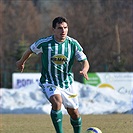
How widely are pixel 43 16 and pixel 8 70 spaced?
30.1 metres

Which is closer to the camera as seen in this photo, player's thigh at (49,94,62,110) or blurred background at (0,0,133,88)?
player's thigh at (49,94,62,110)

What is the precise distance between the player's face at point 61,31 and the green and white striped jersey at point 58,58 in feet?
0.34

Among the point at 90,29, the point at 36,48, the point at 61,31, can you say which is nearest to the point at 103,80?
the point at 36,48

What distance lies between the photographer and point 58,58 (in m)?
9.53

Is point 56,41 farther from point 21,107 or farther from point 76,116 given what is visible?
point 21,107

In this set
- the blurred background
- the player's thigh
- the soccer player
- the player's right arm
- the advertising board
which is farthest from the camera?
the blurred background

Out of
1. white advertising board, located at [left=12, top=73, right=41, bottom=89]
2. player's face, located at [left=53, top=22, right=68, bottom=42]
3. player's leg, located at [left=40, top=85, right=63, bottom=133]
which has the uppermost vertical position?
player's face, located at [left=53, top=22, right=68, bottom=42]

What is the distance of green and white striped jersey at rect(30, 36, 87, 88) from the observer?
9.55 m

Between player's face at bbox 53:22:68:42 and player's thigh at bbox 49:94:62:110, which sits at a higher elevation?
player's face at bbox 53:22:68:42

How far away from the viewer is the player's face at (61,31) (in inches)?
370

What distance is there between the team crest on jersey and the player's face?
266 millimetres

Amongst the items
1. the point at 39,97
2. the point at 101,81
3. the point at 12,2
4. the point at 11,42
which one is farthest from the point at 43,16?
the point at 39,97

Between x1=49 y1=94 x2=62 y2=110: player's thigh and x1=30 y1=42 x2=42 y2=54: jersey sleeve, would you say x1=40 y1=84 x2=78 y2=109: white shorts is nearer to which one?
x1=49 y1=94 x2=62 y2=110: player's thigh

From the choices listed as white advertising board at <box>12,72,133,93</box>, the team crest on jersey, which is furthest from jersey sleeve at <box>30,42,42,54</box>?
white advertising board at <box>12,72,133,93</box>
